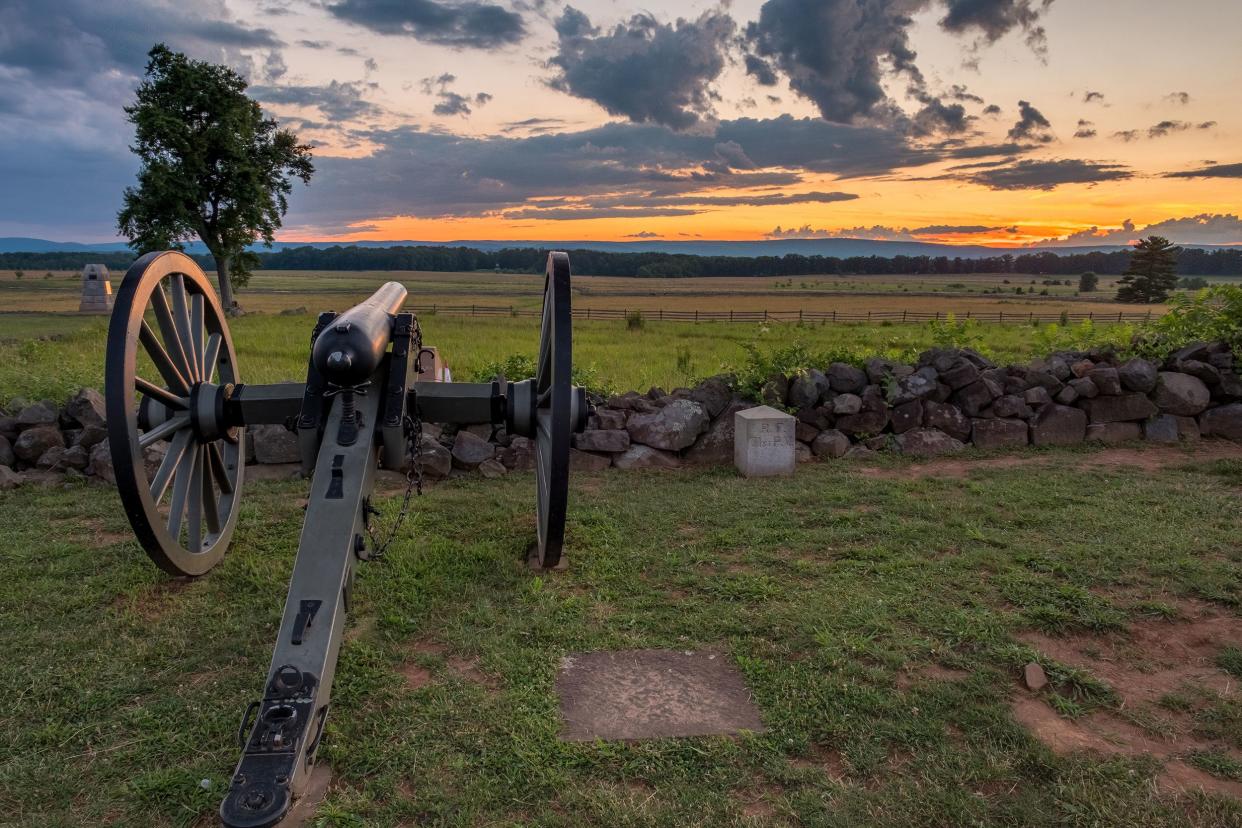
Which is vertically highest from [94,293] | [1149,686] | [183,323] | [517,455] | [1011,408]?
[94,293]

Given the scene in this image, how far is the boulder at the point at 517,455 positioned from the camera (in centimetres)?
835

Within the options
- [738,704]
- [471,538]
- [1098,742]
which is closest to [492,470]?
[471,538]

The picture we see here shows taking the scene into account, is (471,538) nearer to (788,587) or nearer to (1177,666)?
(788,587)

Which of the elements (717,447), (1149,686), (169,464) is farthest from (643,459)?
(1149,686)

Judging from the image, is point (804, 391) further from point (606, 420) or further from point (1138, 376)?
point (1138, 376)

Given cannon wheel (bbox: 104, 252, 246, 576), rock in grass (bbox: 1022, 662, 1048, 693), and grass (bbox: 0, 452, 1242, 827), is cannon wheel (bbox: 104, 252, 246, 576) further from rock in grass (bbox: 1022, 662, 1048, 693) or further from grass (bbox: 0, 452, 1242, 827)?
rock in grass (bbox: 1022, 662, 1048, 693)

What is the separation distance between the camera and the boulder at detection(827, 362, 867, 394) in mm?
9109

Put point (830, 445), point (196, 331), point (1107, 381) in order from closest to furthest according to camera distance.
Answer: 1. point (196, 331)
2. point (830, 445)
3. point (1107, 381)

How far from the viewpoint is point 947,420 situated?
361 inches

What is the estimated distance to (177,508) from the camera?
4.93 m

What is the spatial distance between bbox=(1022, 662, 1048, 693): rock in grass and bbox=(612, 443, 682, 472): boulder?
4.78 meters

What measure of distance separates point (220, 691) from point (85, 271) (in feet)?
117

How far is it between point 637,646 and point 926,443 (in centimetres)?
569

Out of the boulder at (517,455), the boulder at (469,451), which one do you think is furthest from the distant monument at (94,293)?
the boulder at (517,455)
